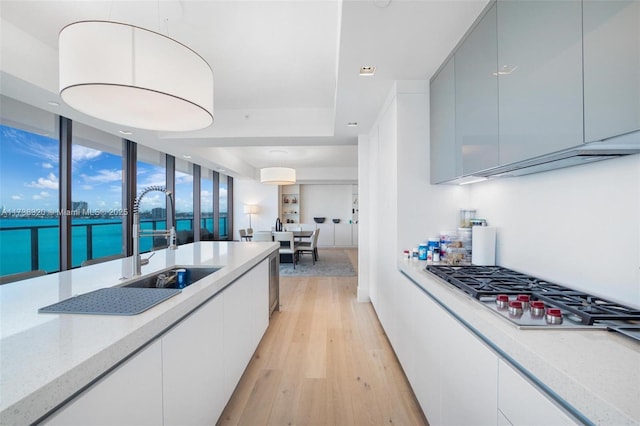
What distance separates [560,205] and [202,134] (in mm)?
4157

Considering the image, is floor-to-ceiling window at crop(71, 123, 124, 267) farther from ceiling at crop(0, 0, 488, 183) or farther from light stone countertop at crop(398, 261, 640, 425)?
light stone countertop at crop(398, 261, 640, 425)

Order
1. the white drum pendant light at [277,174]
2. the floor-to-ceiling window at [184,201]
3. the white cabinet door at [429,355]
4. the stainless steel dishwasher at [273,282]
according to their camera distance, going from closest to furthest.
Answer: the white cabinet door at [429,355] < the stainless steel dishwasher at [273,282] < the white drum pendant light at [277,174] < the floor-to-ceiling window at [184,201]

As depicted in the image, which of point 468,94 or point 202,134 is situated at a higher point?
point 202,134

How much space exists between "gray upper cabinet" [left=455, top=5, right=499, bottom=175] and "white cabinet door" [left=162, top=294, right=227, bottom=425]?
1739 millimetres

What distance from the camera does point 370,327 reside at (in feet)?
9.91

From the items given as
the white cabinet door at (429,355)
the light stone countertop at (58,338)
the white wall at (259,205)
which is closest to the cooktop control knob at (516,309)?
the white cabinet door at (429,355)

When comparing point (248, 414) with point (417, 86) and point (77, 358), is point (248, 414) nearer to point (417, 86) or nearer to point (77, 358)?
point (77, 358)

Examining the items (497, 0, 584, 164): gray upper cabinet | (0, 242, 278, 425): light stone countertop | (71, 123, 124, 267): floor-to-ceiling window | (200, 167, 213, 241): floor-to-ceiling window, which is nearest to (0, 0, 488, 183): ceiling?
(497, 0, 584, 164): gray upper cabinet

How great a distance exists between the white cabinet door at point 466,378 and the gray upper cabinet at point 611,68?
846mm

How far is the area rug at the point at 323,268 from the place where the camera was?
5645 mm

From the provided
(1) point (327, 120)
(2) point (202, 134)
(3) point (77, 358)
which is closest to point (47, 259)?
(2) point (202, 134)

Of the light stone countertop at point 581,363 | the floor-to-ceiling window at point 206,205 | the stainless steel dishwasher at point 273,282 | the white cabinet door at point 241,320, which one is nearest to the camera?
the light stone countertop at point 581,363

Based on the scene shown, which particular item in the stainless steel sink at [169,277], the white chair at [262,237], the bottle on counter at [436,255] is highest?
the bottle on counter at [436,255]

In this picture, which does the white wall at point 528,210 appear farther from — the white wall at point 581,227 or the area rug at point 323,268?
the area rug at point 323,268
